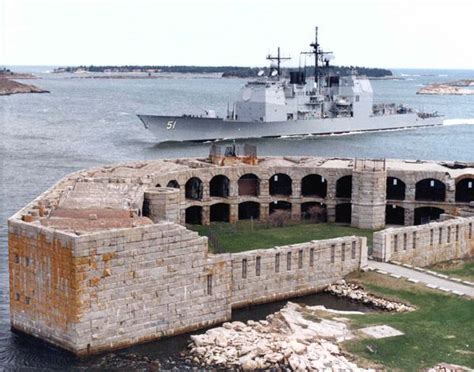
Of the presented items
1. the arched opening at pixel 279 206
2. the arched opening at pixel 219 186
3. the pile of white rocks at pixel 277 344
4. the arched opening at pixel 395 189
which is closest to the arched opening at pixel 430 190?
the arched opening at pixel 395 189

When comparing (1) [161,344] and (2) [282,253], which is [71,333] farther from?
(2) [282,253]

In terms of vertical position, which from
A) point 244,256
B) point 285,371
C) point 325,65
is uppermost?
point 325,65

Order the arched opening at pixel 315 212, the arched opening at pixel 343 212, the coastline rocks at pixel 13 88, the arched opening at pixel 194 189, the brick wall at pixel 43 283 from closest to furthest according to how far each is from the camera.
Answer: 1. the brick wall at pixel 43 283
2. the arched opening at pixel 194 189
3. the arched opening at pixel 315 212
4. the arched opening at pixel 343 212
5. the coastline rocks at pixel 13 88

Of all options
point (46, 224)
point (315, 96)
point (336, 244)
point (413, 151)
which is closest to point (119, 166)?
point (336, 244)

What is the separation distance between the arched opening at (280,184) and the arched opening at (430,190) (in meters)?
6.75

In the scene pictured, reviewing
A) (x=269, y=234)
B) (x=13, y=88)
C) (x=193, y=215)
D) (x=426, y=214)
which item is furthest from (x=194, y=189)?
(x=13, y=88)

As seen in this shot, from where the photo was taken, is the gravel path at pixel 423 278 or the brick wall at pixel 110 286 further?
the gravel path at pixel 423 278

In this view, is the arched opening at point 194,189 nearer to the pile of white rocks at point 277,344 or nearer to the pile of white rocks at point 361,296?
the pile of white rocks at point 361,296

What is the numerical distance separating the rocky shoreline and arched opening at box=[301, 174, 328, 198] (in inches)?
695

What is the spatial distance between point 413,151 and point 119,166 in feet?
151

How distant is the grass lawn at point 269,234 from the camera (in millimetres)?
37438

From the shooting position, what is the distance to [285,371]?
24.1 meters

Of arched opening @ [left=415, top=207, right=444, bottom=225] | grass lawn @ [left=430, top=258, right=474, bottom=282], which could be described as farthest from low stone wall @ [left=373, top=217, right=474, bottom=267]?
arched opening @ [left=415, top=207, right=444, bottom=225]

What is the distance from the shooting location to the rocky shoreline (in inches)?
956
